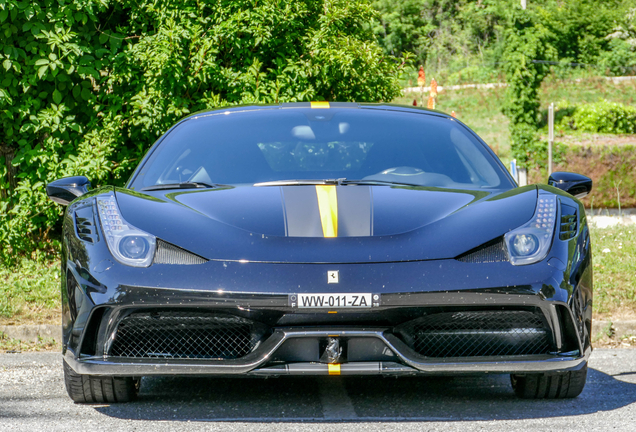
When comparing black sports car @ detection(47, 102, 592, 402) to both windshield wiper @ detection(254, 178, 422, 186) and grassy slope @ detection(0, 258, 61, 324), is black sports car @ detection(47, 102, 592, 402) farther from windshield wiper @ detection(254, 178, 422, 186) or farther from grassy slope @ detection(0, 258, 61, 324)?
grassy slope @ detection(0, 258, 61, 324)

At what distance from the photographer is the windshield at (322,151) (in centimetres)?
379

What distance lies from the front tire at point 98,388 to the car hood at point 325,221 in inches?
27.4

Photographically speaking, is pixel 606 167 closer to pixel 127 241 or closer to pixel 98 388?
pixel 98 388

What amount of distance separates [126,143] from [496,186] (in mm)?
4686

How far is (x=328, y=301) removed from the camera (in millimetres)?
2838

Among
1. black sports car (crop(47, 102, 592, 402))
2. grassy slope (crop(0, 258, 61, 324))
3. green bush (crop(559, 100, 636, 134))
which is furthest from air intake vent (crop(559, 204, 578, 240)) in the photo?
green bush (crop(559, 100, 636, 134))

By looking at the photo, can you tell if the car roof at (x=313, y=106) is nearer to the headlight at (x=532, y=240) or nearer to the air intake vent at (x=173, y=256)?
the headlight at (x=532, y=240)

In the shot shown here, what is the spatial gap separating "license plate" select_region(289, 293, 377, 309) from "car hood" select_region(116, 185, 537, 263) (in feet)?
0.44

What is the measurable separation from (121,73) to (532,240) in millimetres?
5108

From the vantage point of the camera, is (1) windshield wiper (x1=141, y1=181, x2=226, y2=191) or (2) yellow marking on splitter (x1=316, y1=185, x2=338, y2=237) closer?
(2) yellow marking on splitter (x1=316, y1=185, x2=338, y2=237)

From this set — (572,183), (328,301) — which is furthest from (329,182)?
(572,183)

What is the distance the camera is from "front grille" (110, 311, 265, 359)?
2.94m

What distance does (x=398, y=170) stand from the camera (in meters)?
3.87

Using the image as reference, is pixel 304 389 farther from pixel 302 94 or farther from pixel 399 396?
→ pixel 302 94
